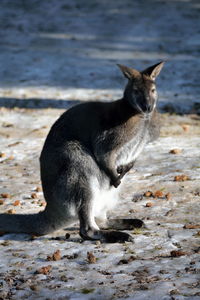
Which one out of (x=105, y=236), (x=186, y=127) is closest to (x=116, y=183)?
(x=105, y=236)

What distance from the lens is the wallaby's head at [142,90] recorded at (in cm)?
444

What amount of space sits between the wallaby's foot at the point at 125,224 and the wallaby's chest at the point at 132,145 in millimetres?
472

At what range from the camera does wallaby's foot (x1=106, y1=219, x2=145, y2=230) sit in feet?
15.5

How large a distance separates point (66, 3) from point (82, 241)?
1216 centimetres

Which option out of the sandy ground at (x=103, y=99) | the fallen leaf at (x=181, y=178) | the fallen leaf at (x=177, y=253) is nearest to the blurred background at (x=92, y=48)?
the sandy ground at (x=103, y=99)

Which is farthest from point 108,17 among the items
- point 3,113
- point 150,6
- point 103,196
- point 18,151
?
point 103,196

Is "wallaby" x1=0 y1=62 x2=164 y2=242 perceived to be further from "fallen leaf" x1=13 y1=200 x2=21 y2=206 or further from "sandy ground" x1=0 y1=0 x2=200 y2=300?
"fallen leaf" x1=13 y1=200 x2=21 y2=206

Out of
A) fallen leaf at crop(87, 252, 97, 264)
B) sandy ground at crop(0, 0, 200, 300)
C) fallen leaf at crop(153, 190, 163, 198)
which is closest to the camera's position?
sandy ground at crop(0, 0, 200, 300)

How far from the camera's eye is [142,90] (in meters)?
4.45

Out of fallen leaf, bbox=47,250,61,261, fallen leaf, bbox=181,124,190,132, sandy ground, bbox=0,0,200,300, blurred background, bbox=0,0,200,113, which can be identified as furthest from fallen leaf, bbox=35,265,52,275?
blurred background, bbox=0,0,200,113

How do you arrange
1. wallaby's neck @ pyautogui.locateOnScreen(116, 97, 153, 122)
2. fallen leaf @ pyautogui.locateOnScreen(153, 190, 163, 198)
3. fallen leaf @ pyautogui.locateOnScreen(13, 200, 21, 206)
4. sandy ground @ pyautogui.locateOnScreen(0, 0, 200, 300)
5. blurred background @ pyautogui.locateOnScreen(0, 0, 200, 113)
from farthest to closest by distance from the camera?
blurred background @ pyautogui.locateOnScreen(0, 0, 200, 113) → fallen leaf @ pyautogui.locateOnScreen(153, 190, 163, 198) → fallen leaf @ pyautogui.locateOnScreen(13, 200, 21, 206) → wallaby's neck @ pyautogui.locateOnScreen(116, 97, 153, 122) → sandy ground @ pyautogui.locateOnScreen(0, 0, 200, 300)

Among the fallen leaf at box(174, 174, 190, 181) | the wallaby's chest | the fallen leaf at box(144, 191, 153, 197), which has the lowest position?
the fallen leaf at box(174, 174, 190, 181)

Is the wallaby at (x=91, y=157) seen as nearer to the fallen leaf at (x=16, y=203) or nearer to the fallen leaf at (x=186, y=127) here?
the fallen leaf at (x=16, y=203)

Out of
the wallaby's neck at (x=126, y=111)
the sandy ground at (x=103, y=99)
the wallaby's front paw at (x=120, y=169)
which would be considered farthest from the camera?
the wallaby's front paw at (x=120, y=169)
